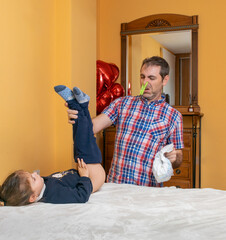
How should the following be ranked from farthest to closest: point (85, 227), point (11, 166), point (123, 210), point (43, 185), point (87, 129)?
point (11, 166)
point (87, 129)
point (43, 185)
point (123, 210)
point (85, 227)

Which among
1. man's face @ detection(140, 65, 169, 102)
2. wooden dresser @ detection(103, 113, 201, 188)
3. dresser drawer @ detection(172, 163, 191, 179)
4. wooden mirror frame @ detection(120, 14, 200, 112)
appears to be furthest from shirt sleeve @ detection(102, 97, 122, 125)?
wooden mirror frame @ detection(120, 14, 200, 112)

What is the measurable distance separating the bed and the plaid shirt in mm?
484

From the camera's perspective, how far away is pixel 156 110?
2039 millimetres

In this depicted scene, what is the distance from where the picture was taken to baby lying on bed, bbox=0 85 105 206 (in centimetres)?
145

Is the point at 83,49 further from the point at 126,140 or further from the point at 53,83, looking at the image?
the point at 126,140

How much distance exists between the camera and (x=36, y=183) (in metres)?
1.50

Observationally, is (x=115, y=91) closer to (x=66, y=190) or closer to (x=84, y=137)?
(x=84, y=137)

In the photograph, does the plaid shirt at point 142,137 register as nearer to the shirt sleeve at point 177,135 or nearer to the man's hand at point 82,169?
the shirt sleeve at point 177,135

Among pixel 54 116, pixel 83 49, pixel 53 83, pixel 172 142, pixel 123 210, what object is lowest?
pixel 123 210

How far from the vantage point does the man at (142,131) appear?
6.54 ft

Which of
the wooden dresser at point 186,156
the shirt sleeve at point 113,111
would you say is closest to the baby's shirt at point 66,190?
the shirt sleeve at point 113,111

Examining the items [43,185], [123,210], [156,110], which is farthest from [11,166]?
[156,110]

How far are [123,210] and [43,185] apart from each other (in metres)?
0.44

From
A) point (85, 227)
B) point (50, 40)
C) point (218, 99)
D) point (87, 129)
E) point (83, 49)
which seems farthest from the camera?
point (218, 99)
